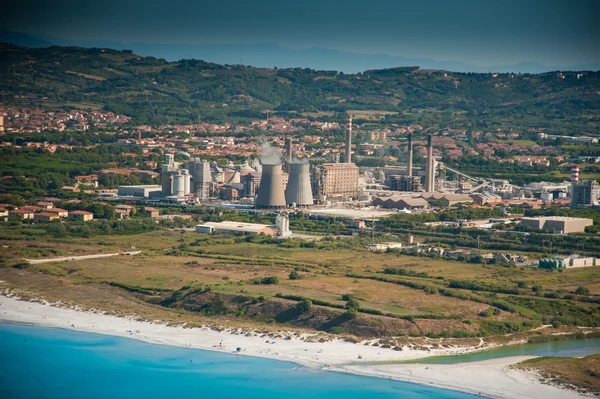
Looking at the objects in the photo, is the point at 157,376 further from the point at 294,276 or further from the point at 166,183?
the point at 166,183

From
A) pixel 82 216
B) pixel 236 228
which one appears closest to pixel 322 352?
pixel 236 228

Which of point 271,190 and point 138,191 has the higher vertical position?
point 271,190

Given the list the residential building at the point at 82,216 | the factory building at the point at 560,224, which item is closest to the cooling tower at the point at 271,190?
the residential building at the point at 82,216

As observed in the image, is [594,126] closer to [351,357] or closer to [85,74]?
[85,74]

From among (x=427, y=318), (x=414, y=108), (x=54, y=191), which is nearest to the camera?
(x=427, y=318)

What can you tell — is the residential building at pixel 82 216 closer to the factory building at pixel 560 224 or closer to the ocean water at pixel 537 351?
the factory building at pixel 560 224

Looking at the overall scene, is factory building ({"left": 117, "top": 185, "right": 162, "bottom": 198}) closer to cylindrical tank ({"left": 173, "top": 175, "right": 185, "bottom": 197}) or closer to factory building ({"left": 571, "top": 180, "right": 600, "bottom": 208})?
cylindrical tank ({"left": 173, "top": 175, "right": 185, "bottom": 197})

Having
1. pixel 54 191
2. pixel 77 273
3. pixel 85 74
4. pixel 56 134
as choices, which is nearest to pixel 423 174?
pixel 54 191
